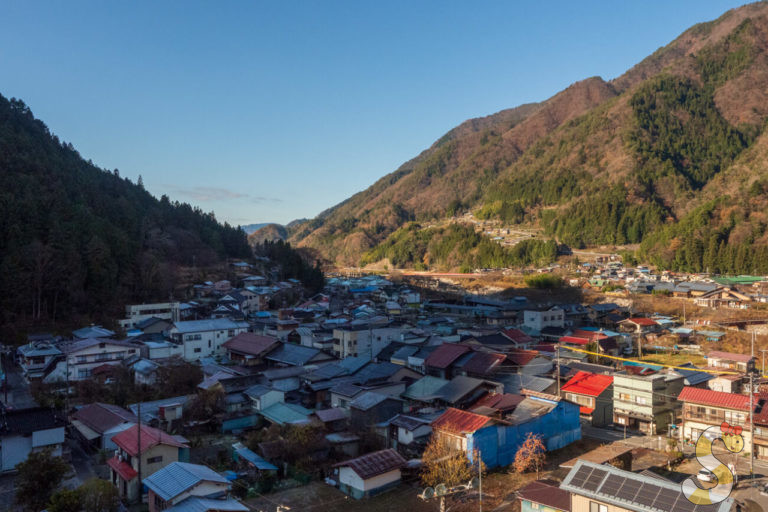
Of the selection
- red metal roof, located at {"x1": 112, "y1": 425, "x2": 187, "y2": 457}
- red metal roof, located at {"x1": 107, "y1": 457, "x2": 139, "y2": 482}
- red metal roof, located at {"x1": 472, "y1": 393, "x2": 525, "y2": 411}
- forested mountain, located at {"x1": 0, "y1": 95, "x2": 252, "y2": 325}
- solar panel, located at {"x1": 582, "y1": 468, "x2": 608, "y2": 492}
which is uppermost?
forested mountain, located at {"x1": 0, "y1": 95, "x2": 252, "y2": 325}

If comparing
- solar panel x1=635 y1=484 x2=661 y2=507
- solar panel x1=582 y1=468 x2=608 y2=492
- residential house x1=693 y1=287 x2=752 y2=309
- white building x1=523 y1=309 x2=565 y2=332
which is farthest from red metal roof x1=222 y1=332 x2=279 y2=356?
residential house x1=693 y1=287 x2=752 y2=309

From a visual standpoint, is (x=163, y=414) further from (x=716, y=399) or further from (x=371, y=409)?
(x=716, y=399)

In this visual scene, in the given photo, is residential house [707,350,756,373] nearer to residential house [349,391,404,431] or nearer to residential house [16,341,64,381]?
residential house [349,391,404,431]

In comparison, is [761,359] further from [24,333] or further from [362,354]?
[24,333]

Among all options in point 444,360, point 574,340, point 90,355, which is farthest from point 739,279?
point 90,355

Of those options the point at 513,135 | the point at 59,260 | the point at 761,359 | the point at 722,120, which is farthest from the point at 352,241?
the point at 761,359

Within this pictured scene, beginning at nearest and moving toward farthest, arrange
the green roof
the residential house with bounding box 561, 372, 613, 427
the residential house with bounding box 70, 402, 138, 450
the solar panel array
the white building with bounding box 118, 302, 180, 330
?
1. the solar panel array
2. the residential house with bounding box 70, 402, 138, 450
3. the residential house with bounding box 561, 372, 613, 427
4. the white building with bounding box 118, 302, 180, 330
5. the green roof

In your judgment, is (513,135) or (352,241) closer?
(352,241)
